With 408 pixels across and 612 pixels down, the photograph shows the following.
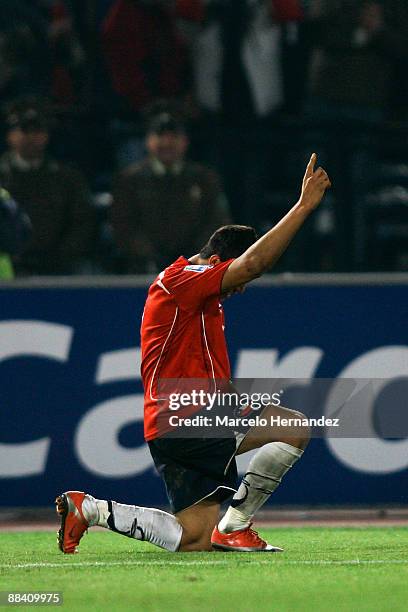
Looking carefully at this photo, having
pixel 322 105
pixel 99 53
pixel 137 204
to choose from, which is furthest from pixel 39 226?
pixel 322 105

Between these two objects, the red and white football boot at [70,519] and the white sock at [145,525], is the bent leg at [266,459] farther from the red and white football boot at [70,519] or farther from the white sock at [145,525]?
the red and white football boot at [70,519]

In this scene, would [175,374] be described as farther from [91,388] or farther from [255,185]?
[255,185]

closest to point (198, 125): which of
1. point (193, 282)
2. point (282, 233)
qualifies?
point (193, 282)

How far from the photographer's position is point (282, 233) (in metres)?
7.23

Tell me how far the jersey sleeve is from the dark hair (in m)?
0.10

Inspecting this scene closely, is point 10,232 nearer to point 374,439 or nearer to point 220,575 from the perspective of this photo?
point 374,439

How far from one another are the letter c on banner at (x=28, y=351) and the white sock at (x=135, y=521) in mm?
2378

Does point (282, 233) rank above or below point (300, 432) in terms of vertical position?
above

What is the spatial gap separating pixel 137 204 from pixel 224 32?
1.73 m

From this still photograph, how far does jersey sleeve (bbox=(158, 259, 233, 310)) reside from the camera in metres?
7.49

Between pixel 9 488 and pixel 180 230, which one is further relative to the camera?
pixel 180 230

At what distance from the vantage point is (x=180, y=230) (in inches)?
443

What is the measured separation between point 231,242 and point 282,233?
505 mm

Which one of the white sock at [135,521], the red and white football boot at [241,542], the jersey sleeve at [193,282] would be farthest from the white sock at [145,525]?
the jersey sleeve at [193,282]
